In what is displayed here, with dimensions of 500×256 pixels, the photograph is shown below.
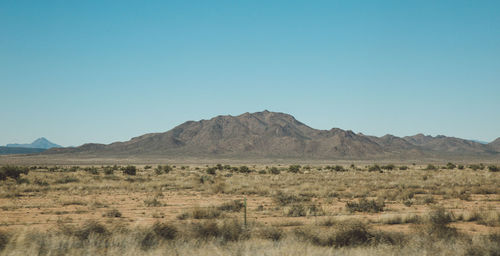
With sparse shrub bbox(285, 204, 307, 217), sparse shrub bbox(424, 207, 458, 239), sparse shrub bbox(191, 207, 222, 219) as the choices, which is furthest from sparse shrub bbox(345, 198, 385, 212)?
sparse shrub bbox(191, 207, 222, 219)

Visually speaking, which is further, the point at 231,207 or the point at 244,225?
the point at 231,207

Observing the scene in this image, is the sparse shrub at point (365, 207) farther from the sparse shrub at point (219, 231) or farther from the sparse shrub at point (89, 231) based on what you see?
the sparse shrub at point (89, 231)

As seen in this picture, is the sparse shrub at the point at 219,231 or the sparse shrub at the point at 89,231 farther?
the sparse shrub at the point at 219,231

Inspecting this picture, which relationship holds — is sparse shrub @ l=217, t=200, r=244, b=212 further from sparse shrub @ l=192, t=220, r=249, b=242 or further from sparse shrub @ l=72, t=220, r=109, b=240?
sparse shrub @ l=72, t=220, r=109, b=240

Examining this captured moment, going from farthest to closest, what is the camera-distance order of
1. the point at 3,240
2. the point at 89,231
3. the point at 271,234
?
the point at 271,234 → the point at 89,231 → the point at 3,240

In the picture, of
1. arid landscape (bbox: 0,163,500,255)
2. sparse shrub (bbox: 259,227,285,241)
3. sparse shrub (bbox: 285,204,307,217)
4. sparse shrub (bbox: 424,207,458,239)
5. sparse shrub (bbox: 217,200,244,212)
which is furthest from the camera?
sparse shrub (bbox: 217,200,244,212)

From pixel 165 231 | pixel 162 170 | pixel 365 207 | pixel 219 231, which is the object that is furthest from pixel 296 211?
pixel 162 170

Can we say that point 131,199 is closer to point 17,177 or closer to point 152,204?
point 152,204

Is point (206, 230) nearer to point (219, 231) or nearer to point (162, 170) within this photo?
point (219, 231)

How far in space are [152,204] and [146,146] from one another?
17371 centimetres

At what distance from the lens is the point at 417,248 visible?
924cm

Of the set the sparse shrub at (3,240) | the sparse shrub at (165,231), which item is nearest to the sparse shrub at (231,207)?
the sparse shrub at (165,231)

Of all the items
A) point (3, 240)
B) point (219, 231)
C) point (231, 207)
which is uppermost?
point (3, 240)

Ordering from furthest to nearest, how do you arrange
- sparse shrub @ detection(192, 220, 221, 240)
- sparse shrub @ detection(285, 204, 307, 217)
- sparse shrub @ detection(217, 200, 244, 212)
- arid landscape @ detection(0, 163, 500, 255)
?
sparse shrub @ detection(217, 200, 244, 212) < sparse shrub @ detection(285, 204, 307, 217) < sparse shrub @ detection(192, 220, 221, 240) < arid landscape @ detection(0, 163, 500, 255)
